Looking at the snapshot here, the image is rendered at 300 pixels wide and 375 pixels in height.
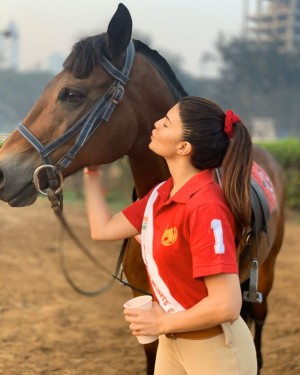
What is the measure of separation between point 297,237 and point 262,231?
679cm

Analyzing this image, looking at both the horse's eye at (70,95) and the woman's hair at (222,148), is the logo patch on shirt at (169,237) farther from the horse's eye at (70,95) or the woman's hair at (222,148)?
the horse's eye at (70,95)

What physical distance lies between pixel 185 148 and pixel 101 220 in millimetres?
488

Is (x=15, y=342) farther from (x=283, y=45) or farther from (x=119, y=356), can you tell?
(x=283, y=45)

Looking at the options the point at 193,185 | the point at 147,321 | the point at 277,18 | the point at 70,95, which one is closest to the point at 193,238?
the point at 193,185

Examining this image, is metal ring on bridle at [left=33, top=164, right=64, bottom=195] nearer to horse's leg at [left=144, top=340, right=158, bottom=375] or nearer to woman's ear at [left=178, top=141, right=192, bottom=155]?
woman's ear at [left=178, top=141, right=192, bottom=155]

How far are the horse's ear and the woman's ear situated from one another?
0.73 metres

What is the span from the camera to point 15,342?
4.12m

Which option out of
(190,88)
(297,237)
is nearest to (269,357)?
(297,237)

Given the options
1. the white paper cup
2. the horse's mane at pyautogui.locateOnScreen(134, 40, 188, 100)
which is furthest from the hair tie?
the horse's mane at pyautogui.locateOnScreen(134, 40, 188, 100)

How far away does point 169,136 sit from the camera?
1.74 meters

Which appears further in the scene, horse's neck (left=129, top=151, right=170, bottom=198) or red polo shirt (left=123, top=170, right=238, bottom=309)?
horse's neck (left=129, top=151, right=170, bottom=198)

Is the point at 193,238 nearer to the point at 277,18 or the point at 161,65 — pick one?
the point at 161,65

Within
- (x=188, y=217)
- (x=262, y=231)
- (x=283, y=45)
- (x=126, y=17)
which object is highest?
(x=283, y=45)

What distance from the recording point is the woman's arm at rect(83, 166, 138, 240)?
200 centimetres
